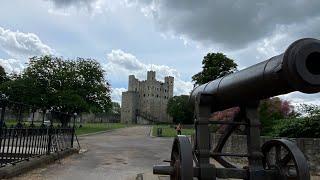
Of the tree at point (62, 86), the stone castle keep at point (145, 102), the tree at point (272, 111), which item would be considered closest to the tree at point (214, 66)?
the tree at point (62, 86)

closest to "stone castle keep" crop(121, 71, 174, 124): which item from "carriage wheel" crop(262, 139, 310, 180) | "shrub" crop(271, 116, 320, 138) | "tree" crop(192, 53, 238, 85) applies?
"tree" crop(192, 53, 238, 85)

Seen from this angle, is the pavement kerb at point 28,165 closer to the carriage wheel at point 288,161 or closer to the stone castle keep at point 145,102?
the carriage wheel at point 288,161

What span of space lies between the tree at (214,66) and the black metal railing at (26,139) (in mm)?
33220

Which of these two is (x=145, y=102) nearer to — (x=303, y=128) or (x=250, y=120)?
(x=303, y=128)

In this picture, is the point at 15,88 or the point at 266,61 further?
the point at 15,88

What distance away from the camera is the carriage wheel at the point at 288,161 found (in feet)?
20.2

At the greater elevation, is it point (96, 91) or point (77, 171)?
point (96, 91)

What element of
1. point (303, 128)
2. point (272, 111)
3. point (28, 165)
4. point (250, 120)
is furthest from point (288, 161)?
point (272, 111)

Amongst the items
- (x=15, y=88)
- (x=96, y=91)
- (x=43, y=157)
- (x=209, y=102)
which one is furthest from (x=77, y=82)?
(x=209, y=102)

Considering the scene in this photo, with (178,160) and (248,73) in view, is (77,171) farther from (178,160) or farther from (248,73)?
(248,73)

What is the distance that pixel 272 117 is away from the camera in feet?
78.0

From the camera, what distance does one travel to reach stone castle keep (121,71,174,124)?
13012cm

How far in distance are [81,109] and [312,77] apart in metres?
49.6

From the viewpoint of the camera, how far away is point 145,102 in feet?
435
